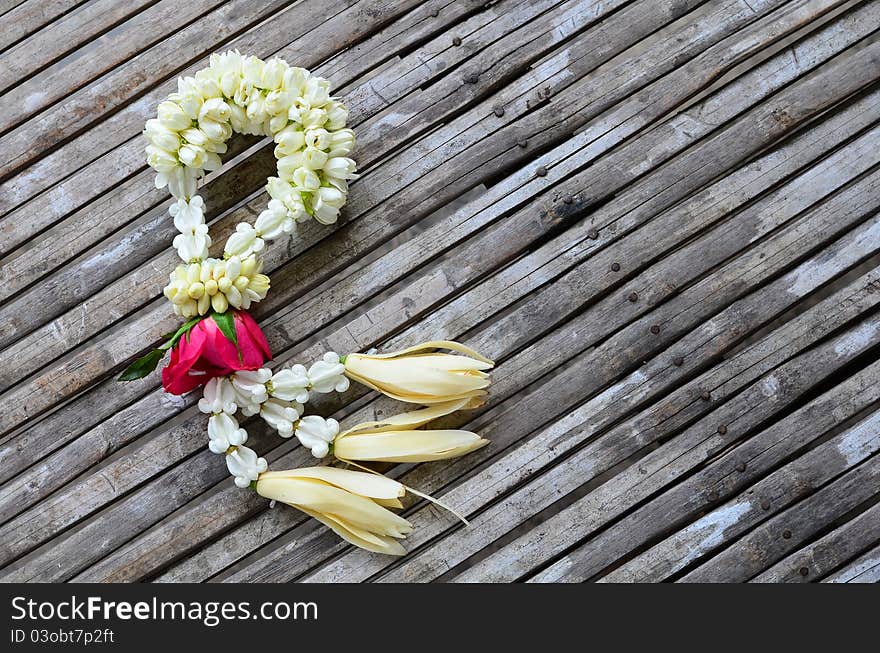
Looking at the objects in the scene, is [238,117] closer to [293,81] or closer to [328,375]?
[293,81]

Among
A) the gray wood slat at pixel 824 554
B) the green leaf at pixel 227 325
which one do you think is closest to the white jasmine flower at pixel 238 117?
the green leaf at pixel 227 325

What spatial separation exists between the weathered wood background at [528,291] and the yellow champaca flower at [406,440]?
0.05 meters

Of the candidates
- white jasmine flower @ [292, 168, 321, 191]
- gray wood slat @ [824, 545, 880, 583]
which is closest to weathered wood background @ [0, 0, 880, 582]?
gray wood slat @ [824, 545, 880, 583]

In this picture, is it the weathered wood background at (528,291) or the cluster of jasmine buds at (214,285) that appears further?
the weathered wood background at (528,291)

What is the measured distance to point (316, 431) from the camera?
116cm

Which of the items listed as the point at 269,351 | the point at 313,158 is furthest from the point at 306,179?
the point at 269,351

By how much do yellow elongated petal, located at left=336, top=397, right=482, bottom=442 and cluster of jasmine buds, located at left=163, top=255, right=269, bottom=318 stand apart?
0.76 feet

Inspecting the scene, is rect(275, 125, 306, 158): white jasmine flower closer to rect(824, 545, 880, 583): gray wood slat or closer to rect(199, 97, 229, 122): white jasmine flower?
rect(199, 97, 229, 122): white jasmine flower

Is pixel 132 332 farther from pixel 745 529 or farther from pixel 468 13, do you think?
pixel 745 529

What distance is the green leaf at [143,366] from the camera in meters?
1.11

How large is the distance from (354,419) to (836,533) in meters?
0.71

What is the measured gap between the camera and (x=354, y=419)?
3.97 feet

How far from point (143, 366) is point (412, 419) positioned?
0.36 m

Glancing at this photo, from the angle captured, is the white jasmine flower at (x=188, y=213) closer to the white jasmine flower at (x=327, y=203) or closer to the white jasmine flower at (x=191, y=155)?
the white jasmine flower at (x=191, y=155)
